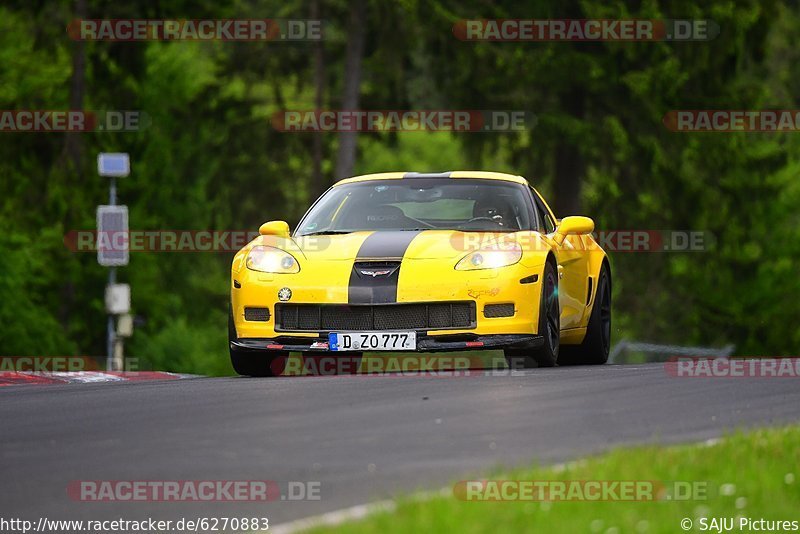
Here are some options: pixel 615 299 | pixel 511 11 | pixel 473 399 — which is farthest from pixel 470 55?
pixel 473 399

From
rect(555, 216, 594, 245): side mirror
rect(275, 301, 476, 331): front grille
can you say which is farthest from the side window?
rect(275, 301, 476, 331): front grille

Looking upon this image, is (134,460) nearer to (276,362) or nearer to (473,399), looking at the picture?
(473,399)

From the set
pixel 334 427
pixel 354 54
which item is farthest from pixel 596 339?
pixel 354 54

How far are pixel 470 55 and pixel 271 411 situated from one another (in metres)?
27.2

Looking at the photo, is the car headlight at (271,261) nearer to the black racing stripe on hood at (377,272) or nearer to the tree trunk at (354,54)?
the black racing stripe on hood at (377,272)

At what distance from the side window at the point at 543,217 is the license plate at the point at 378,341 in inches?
82.6

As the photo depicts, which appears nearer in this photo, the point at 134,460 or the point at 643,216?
the point at 134,460

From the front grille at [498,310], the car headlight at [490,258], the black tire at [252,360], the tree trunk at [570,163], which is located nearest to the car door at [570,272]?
the car headlight at [490,258]

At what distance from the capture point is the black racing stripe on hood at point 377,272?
13047 mm

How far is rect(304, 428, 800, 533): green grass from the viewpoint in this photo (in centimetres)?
665

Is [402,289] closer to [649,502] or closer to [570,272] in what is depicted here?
[570,272]

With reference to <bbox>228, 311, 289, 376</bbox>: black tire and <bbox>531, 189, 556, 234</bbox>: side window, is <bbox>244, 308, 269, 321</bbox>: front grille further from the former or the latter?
<bbox>531, 189, 556, 234</bbox>: side window

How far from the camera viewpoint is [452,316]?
13164 millimetres

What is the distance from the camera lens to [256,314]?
1349 cm
